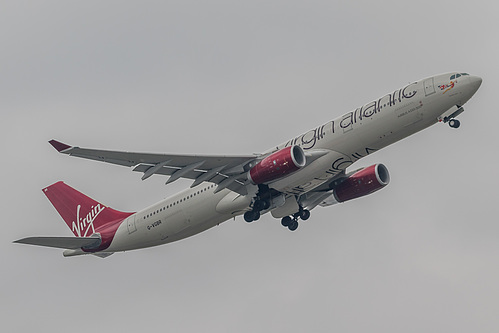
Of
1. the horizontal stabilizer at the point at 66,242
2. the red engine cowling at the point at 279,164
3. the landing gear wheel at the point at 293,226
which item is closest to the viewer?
the red engine cowling at the point at 279,164

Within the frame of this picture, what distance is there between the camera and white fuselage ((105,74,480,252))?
47.6 m

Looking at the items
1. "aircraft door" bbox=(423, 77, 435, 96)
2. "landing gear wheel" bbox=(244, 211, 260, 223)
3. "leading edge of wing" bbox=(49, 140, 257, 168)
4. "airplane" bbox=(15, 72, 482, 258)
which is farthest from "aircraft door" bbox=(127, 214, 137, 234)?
"aircraft door" bbox=(423, 77, 435, 96)

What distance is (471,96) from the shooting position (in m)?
47.7

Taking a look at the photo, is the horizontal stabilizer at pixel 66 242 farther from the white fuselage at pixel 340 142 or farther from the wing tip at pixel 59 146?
the wing tip at pixel 59 146

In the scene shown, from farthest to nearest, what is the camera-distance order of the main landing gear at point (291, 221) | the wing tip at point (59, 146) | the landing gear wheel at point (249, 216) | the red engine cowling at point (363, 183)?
the main landing gear at point (291, 221)
the red engine cowling at point (363, 183)
the landing gear wheel at point (249, 216)
the wing tip at point (59, 146)

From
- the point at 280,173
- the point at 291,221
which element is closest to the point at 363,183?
the point at 291,221

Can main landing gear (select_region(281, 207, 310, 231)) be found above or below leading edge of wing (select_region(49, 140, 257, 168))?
below

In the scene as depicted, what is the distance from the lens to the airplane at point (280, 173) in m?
47.6

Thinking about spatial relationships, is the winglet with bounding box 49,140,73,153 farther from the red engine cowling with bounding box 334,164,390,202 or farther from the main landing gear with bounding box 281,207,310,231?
the red engine cowling with bounding box 334,164,390,202

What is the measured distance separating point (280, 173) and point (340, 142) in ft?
12.0

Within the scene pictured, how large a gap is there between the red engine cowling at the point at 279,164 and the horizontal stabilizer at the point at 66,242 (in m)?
12.8

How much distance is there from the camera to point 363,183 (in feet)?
178

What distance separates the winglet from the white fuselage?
399 inches

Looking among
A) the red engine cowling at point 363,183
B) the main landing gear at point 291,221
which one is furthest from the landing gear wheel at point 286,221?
the red engine cowling at point 363,183
